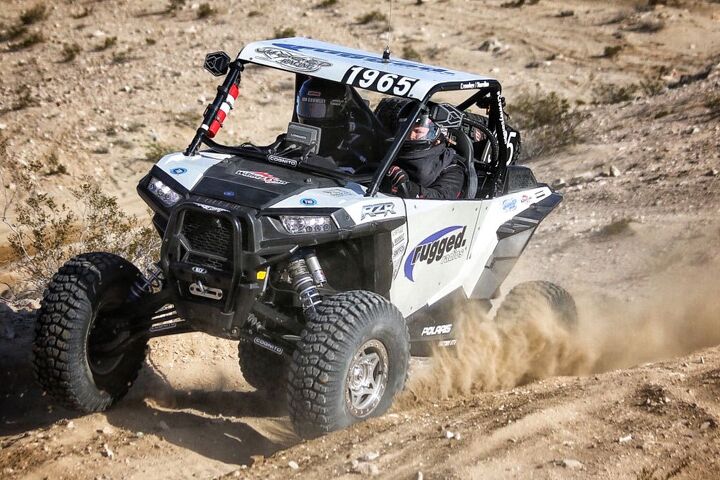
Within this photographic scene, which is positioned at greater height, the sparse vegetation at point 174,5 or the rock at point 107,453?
the sparse vegetation at point 174,5

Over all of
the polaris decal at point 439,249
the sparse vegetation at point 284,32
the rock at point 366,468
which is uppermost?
the sparse vegetation at point 284,32

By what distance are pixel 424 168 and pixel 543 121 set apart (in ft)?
32.9

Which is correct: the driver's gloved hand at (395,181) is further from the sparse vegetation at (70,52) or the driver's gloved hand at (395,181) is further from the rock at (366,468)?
the sparse vegetation at (70,52)

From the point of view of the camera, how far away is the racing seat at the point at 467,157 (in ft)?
24.2

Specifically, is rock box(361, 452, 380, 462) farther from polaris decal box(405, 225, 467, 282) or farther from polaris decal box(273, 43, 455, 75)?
polaris decal box(273, 43, 455, 75)

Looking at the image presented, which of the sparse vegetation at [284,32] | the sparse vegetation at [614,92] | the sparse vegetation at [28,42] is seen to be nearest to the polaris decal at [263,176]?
the sparse vegetation at [614,92]

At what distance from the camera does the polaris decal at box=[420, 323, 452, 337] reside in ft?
24.1

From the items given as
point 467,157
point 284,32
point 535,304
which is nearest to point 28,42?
point 284,32

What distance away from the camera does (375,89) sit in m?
6.52

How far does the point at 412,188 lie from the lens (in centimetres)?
→ 686

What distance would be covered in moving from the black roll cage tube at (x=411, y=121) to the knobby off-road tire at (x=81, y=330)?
104 cm

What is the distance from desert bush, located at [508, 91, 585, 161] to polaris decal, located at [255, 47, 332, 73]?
28.1 ft

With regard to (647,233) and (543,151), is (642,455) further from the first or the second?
(543,151)

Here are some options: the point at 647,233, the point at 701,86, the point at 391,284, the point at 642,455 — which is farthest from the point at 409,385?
the point at 701,86
